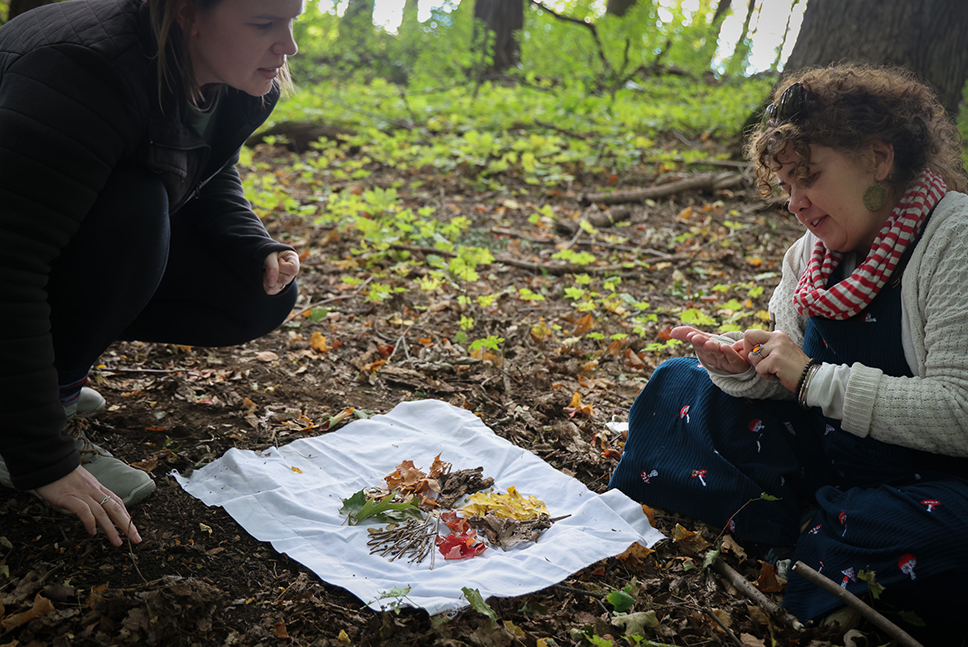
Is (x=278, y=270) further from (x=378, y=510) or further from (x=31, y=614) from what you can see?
(x=31, y=614)

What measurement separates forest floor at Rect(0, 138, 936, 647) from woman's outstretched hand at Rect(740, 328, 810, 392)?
53 cm

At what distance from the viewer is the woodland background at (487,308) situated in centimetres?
154

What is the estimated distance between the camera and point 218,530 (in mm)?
1783

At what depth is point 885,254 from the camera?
5.25 ft

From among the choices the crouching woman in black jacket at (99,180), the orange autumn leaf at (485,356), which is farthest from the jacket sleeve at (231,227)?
the orange autumn leaf at (485,356)

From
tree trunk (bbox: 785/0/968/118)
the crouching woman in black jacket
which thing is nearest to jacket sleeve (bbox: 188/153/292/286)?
the crouching woman in black jacket

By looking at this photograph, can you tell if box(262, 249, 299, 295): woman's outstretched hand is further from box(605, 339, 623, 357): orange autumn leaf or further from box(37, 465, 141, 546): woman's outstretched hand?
box(605, 339, 623, 357): orange autumn leaf

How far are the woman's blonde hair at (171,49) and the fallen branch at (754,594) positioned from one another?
1.94m

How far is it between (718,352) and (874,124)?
717 mm

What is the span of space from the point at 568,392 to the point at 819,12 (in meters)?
3.56

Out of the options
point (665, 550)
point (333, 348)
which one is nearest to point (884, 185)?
point (665, 550)

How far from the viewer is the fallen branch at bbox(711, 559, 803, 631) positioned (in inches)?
62.6

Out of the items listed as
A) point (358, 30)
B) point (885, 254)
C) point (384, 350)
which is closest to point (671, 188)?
point (384, 350)

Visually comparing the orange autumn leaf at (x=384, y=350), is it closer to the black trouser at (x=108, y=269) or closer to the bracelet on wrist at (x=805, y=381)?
the black trouser at (x=108, y=269)
